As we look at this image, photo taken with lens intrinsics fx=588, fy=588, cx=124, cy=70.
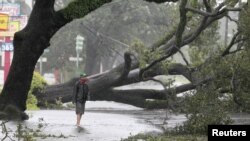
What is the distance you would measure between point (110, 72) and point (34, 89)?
3.39m

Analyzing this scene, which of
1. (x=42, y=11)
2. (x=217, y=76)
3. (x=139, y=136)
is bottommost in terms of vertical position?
(x=139, y=136)

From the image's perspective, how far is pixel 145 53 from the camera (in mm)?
22031

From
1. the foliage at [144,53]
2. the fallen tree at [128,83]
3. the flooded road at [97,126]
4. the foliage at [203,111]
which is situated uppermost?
the foliage at [144,53]

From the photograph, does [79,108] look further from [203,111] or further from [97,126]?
[203,111]

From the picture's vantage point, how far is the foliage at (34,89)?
941 inches

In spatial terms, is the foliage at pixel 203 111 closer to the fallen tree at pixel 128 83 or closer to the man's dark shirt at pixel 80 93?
the man's dark shirt at pixel 80 93

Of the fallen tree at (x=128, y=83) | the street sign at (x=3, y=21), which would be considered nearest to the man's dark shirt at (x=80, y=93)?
the fallen tree at (x=128, y=83)

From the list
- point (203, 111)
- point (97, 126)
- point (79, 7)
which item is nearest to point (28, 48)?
point (79, 7)

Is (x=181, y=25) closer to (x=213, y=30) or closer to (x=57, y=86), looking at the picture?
(x=213, y=30)

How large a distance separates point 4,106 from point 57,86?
837cm

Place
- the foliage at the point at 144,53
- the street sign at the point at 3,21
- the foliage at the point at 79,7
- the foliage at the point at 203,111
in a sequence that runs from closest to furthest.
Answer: the foliage at the point at 203,111
the foliage at the point at 79,7
the foliage at the point at 144,53
the street sign at the point at 3,21

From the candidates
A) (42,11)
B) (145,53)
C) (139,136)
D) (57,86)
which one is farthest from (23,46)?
(57,86)

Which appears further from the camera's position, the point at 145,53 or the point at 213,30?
the point at 213,30

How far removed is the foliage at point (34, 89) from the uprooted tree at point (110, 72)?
0.41 metres
